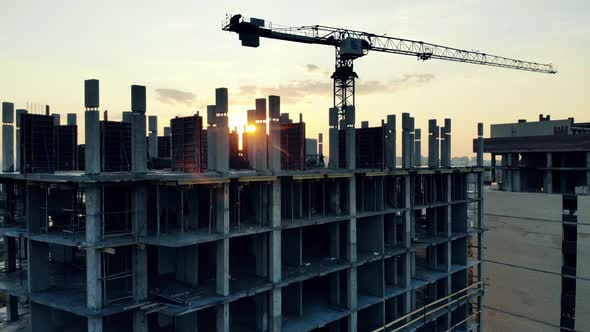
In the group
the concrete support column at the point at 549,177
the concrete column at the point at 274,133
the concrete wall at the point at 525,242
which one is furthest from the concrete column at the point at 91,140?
the concrete support column at the point at 549,177

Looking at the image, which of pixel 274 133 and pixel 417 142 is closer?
pixel 274 133

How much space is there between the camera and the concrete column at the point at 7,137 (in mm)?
22719

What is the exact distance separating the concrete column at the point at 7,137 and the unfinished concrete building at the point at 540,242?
38.0 metres

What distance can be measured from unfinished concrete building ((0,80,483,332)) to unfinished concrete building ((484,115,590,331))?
472 inches

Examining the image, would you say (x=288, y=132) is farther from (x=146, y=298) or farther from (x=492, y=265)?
(x=492, y=265)

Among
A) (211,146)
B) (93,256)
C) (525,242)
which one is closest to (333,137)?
(211,146)

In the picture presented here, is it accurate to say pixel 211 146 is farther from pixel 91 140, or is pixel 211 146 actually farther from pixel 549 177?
pixel 549 177

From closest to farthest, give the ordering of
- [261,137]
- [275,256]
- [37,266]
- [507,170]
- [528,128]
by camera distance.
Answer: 1. [37,266]
2. [261,137]
3. [275,256]
4. [507,170]
5. [528,128]

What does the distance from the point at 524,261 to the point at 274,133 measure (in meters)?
34.3

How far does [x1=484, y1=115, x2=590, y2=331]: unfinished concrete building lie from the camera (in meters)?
37.8

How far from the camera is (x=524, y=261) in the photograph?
40.6 meters

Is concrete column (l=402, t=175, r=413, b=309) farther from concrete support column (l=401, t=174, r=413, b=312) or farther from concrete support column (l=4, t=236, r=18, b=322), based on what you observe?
concrete support column (l=4, t=236, r=18, b=322)

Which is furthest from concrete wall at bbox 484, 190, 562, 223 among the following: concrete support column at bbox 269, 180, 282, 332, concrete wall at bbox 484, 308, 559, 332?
concrete support column at bbox 269, 180, 282, 332

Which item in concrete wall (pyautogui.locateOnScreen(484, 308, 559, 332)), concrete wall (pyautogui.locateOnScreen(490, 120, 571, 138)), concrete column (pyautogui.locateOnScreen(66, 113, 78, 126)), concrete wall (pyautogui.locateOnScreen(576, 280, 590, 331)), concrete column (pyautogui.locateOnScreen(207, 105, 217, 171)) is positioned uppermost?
concrete wall (pyautogui.locateOnScreen(490, 120, 571, 138))
